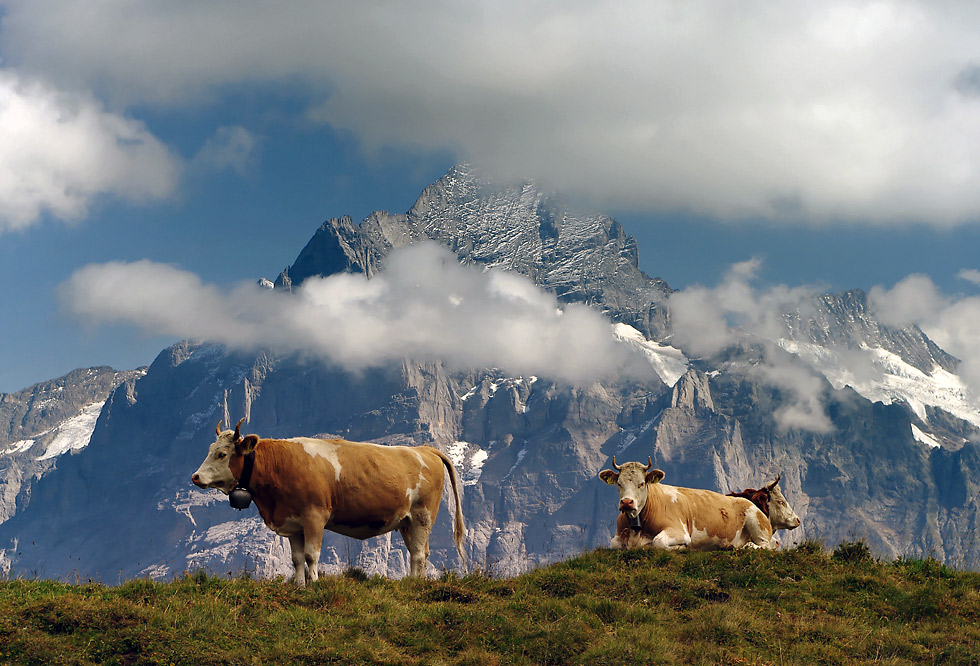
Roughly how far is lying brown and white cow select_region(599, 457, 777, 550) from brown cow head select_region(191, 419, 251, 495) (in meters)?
8.51

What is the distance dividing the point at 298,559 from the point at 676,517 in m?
9.30

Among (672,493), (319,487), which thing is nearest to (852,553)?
(672,493)

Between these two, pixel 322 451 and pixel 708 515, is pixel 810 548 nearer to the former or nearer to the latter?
pixel 708 515

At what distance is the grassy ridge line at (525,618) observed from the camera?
14500 mm

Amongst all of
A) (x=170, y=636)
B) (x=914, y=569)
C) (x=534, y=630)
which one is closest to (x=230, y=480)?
(x=170, y=636)

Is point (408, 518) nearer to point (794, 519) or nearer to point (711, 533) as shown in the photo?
point (711, 533)

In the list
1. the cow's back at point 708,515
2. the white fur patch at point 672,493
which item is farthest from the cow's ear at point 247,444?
the white fur patch at point 672,493

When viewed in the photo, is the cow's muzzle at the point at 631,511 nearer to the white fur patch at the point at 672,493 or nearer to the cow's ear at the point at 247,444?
the white fur patch at the point at 672,493

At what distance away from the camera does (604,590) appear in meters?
18.5

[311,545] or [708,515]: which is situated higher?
[708,515]

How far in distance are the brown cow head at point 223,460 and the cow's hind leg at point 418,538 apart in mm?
4114

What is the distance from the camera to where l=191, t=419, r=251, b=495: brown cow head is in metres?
19.5

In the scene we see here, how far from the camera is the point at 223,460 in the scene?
1986cm

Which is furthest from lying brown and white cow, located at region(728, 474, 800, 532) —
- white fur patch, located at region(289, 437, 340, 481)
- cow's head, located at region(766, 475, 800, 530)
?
white fur patch, located at region(289, 437, 340, 481)
